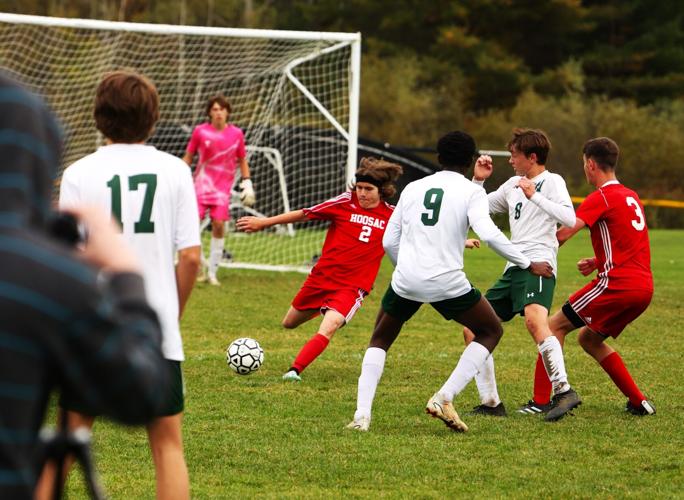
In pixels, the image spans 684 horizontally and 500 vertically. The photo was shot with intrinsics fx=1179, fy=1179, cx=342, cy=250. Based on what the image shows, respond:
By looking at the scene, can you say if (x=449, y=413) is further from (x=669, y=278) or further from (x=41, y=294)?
(x=669, y=278)

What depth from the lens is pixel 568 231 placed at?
6.91 meters

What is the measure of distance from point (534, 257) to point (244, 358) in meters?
2.03

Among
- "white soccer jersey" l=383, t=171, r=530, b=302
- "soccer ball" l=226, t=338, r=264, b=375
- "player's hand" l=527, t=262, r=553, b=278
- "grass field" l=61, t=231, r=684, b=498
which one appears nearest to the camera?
"grass field" l=61, t=231, r=684, b=498

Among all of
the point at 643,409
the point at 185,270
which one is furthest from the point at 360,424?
the point at 185,270

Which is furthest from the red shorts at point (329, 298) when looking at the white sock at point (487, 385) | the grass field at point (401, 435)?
the white sock at point (487, 385)

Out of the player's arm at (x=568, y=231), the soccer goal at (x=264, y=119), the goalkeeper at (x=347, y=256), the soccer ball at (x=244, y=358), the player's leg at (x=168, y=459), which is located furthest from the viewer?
the soccer goal at (x=264, y=119)

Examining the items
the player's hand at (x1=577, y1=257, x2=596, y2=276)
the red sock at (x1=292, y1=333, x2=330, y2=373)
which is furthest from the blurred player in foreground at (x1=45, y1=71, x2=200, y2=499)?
the red sock at (x1=292, y1=333, x2=330, y2=373)

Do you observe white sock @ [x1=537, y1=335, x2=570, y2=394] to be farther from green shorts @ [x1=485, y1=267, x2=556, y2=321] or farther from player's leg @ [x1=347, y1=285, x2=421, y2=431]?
player's leg @ [x1=347, y1=285, x2=421, y2=431]

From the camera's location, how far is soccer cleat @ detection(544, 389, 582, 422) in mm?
6633

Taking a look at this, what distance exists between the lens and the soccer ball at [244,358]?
7730mm

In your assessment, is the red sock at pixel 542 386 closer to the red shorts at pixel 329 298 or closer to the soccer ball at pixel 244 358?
the red shorts at pixel 329 298

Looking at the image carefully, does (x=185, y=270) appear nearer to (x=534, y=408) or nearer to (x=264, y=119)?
(x=534, y=408)

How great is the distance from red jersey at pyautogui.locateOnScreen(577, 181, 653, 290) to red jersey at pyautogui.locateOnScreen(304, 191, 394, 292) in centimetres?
170

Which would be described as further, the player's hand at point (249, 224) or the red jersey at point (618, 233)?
the red jersey at point (618, 233)
